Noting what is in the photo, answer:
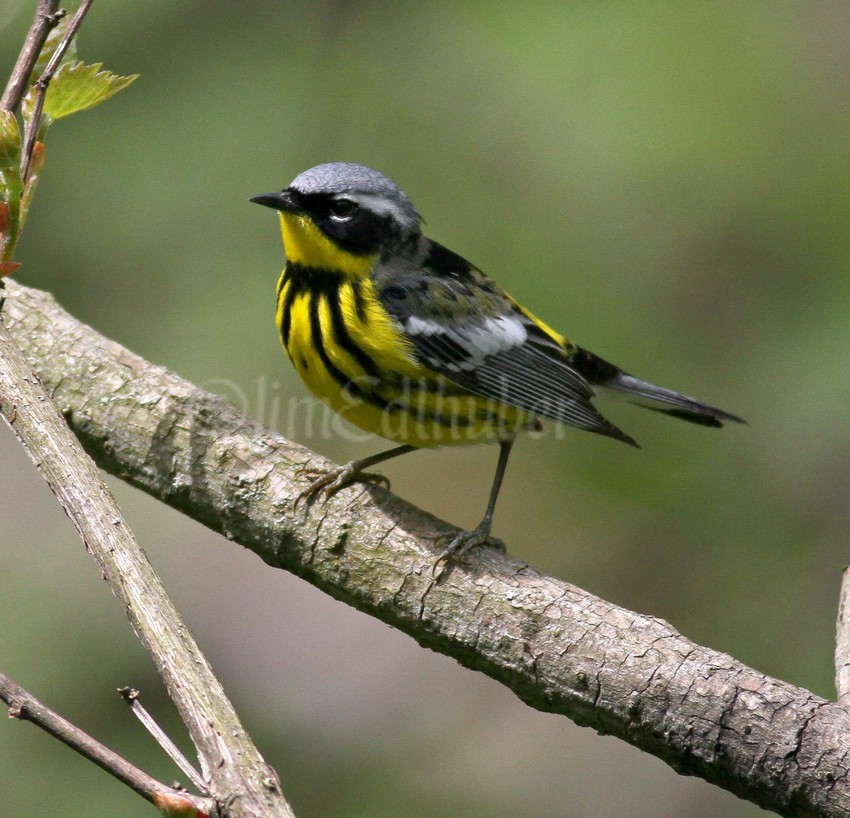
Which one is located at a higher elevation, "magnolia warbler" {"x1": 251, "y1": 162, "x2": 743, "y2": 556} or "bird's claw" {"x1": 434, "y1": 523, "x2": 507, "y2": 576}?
"magnolia warbler" {"x1": 251, "y1": 162, "x2": 743, "y2": 556}

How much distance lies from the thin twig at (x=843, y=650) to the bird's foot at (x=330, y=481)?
1.22m

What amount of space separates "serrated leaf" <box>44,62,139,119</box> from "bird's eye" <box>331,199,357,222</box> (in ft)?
4.09

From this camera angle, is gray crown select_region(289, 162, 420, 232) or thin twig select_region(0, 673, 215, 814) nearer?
thin twig select_region(0, 673, 215, 814)

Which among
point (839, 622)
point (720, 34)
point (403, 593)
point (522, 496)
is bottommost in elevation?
point (522, 496)

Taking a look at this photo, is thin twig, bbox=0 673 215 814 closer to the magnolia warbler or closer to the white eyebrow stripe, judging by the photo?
the magnolia warbler

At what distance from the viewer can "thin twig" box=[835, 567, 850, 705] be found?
6.74 ft

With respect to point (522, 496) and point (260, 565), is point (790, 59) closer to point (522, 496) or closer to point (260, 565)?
point (522, 496)

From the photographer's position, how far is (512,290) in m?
3.67

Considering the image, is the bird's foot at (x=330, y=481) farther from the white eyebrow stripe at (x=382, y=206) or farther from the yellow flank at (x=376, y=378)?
the white eyebrow stripe at (x=382, y=206)

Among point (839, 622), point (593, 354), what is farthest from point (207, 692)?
point (593, 354)

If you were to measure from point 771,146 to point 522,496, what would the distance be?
1.73m

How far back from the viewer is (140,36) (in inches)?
157

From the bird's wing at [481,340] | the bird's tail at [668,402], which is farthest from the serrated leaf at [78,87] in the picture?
the bird's tail at [668,402]

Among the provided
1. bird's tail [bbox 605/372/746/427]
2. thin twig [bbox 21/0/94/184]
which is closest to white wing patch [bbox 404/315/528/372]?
bird's tail [bbox 605/372/746/427]
